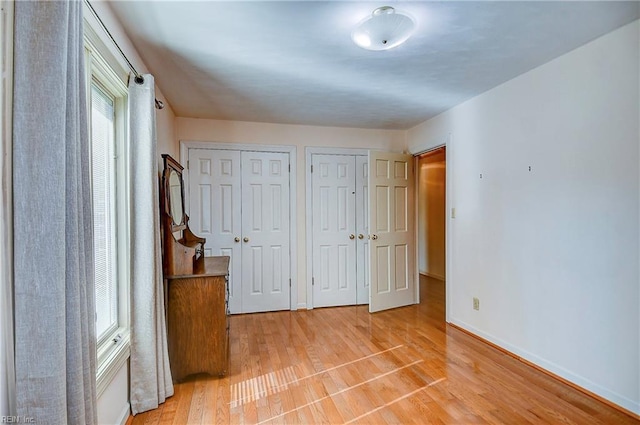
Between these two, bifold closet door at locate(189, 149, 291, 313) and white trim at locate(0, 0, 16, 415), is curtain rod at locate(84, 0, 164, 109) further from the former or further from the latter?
bifold closet door at locate(189, 149, 291, 313)

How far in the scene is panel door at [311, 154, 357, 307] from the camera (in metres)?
4.28

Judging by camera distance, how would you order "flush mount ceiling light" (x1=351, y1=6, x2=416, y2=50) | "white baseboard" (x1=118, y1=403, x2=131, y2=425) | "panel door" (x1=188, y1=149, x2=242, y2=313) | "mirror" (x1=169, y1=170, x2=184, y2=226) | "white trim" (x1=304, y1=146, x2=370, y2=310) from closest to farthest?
"flush mount ceiling light" (x1=351, y1=6, x2=416, y2=50) → "white baseboard" (x1=118, y1=403, x2=131, y2=425) → "mirror" (x1=169, y1=170, x2=184, y2=226) → "panel door" (x1=188, y1=149, x2=242, y2=313) → "white trim" (x1=304, y1=146, x2=370, y2=310)

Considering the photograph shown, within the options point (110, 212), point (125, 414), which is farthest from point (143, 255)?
point (125, 414)

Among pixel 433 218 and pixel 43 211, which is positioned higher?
pixel 43 211

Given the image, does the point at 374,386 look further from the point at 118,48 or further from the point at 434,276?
the point at 434,276

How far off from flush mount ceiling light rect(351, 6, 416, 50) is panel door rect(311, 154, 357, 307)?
7.56 ft

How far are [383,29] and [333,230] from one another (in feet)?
9.07

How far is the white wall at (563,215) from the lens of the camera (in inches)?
80.7

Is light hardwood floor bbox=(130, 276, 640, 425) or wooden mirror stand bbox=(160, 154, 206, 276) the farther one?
wooden mirror stand bbox=(160, 154, 206, 276)

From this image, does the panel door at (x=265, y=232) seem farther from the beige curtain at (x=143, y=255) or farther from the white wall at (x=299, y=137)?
the beige curtain at (x=143, y=255)

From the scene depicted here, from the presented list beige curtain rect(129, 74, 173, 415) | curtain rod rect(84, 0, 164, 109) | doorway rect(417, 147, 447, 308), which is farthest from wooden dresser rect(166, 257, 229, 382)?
doorway rect(417, 147, 447, 308)

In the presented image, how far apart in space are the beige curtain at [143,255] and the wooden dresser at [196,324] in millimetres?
303

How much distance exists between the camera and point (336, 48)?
2223mm

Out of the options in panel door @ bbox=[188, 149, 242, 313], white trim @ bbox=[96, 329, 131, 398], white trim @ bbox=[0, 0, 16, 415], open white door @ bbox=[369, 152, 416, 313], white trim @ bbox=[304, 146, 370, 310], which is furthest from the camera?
white trim @ bbox=[304, 146, 370, 310]
